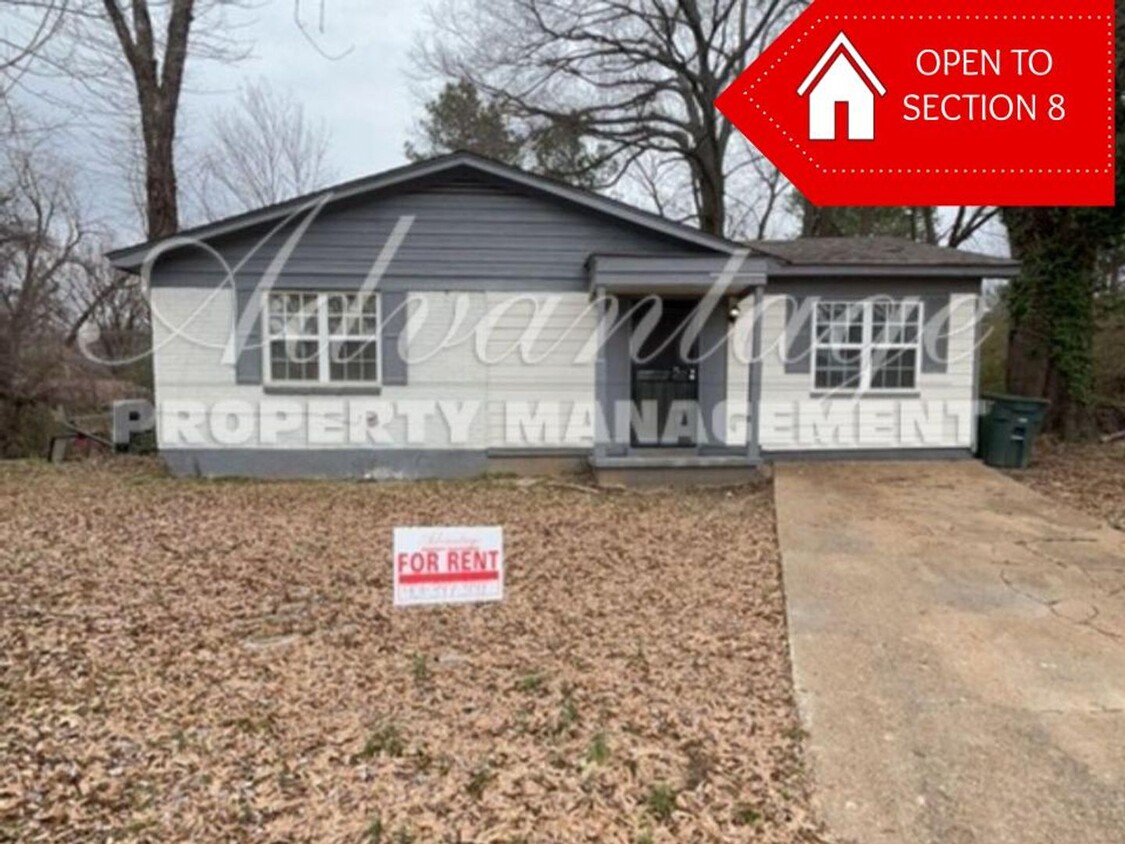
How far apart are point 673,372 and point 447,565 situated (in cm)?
697

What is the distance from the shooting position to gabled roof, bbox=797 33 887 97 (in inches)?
416

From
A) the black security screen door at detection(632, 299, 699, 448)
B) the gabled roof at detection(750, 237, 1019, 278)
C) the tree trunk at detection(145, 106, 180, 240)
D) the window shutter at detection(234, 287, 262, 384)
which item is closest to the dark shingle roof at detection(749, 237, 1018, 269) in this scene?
the gabled roof at detection(750, 237, 1019, 278)

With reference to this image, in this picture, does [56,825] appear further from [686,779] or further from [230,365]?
[230,365]

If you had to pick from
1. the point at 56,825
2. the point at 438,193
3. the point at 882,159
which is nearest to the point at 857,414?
the point at 882,159

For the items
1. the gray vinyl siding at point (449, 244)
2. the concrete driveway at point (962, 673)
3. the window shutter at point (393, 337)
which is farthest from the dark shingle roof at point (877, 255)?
the window shutter at point (393, 337)

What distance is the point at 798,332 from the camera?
33.4ft

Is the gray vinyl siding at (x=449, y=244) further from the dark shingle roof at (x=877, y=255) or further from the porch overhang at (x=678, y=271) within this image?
the dark shingle roof at (x=877, y=255)

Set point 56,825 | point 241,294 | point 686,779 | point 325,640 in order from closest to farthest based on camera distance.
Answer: point 56,825, point 686,779, point 325,640, point 241,294

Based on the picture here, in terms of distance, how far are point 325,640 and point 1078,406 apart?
12684 millimetres

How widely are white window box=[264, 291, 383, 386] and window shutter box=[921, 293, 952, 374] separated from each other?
7579mm

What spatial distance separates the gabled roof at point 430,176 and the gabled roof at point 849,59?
3796 millimetres

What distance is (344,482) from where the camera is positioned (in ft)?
31.5

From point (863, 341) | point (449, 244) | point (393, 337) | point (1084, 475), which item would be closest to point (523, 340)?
point (449, 244)

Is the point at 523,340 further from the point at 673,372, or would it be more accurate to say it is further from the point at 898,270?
the point at 898,270
